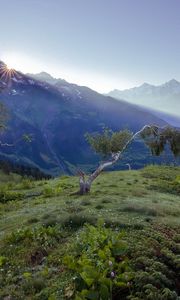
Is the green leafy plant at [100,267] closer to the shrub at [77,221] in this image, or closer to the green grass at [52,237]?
the green grass at [52,237]

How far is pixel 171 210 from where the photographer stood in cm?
2675

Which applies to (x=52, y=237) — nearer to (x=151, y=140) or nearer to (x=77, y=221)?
(x=77, y=221)

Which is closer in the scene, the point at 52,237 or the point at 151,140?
the point at 52,237

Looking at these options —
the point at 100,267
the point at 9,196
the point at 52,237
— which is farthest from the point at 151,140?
the point at 100,267

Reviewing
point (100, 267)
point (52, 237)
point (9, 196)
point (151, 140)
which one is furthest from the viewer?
point (151, 140)

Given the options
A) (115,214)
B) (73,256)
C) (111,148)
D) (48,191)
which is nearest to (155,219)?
(115,214)

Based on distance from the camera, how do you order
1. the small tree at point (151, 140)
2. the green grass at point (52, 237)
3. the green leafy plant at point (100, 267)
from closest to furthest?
the green leafy plant at point (100, 267) < the green grass at point (52, 237) < the small tree at point (151, 140)

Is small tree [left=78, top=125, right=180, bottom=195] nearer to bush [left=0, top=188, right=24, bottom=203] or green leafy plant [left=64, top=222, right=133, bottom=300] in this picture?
bush [left=0, top=188, right=24, bottom=203]

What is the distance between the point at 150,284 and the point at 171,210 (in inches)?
567

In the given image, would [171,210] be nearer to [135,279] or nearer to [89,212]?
[89,212]

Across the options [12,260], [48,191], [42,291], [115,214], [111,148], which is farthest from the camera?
[111,148]

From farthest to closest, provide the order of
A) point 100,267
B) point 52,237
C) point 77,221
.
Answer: point 77,221
point 52,237
point 100,267

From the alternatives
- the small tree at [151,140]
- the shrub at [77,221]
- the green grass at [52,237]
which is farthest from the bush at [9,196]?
the shrub at [77,221]

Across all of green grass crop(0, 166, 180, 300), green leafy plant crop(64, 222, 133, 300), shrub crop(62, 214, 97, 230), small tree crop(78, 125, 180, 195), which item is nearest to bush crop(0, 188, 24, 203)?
small tree crop(78, 125, 180, 195)
